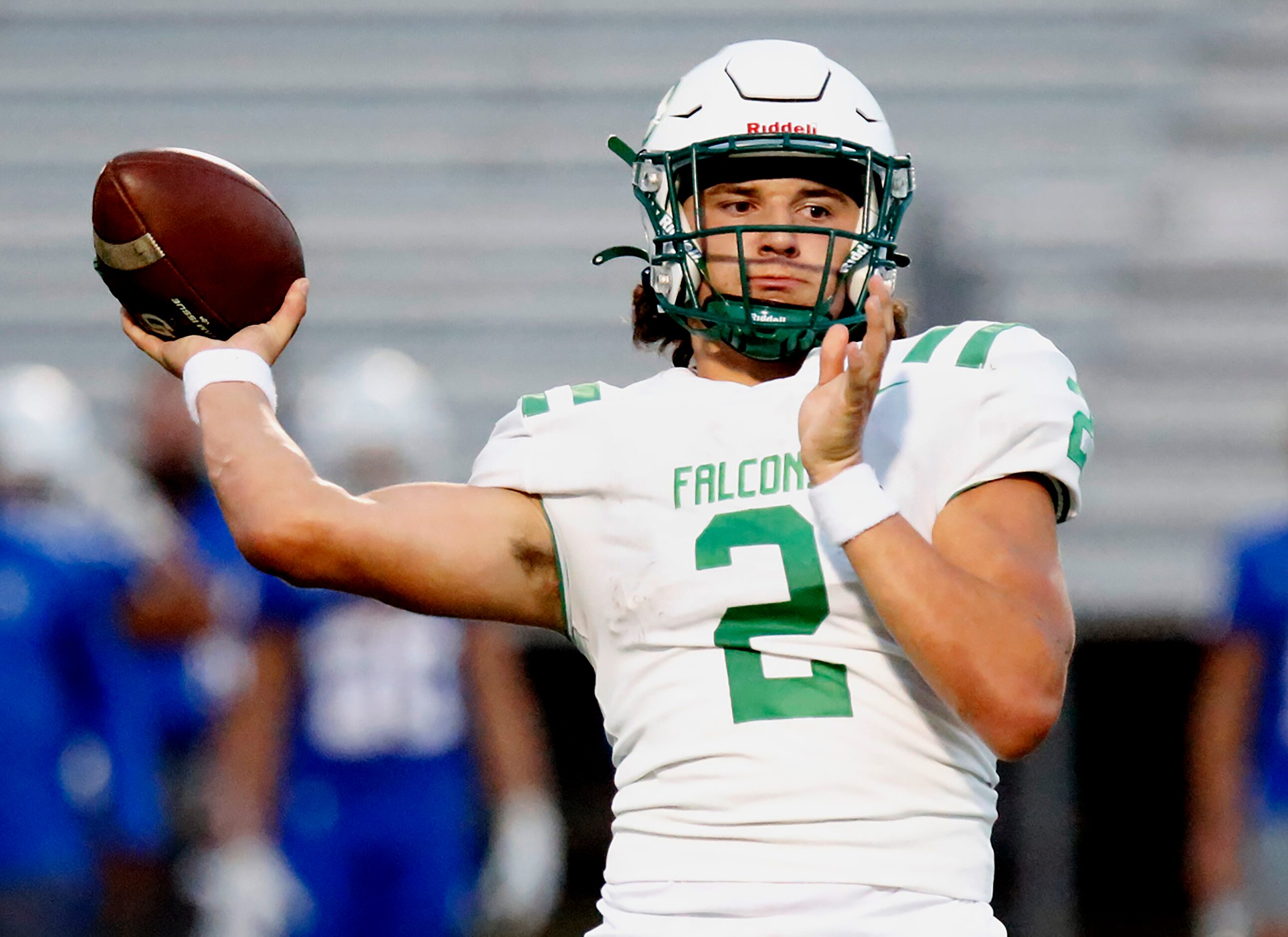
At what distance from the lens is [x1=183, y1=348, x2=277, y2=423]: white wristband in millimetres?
2193

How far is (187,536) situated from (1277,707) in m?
2.97

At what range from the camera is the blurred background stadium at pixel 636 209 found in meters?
6.52

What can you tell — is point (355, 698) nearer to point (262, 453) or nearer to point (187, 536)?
point (187, 536)

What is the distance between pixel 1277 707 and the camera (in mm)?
4883

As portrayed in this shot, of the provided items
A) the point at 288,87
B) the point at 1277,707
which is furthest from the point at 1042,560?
the point at 288,87

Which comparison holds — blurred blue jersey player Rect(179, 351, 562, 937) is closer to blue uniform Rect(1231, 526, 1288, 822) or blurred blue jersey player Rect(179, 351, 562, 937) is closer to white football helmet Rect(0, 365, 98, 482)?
white football helmet Rect(0, 365, 98, 482)

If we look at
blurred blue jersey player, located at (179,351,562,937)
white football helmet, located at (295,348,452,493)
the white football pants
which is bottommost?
blurred blue jersey player, located at (179,351,562,937)

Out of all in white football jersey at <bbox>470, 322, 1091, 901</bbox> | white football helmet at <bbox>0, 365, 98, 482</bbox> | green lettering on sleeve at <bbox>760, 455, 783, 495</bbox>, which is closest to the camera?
white football jersey at <bbox>470, 322, 1091, 901</bbox>

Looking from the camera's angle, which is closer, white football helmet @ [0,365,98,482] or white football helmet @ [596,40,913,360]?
white football helmet @ [596,40,913,360]

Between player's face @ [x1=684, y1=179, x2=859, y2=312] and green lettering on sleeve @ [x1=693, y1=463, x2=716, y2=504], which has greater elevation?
player's face @ [x1=684, y1=179, x2=859, y2=312]

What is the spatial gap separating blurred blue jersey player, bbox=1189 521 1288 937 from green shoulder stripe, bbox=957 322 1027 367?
2.93 meters

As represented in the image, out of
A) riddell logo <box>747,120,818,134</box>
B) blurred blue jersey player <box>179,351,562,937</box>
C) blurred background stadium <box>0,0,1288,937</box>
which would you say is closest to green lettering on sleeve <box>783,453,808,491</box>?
riddell logo <box>747,120,818,134</box>

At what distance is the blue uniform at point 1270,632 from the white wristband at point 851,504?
3.18 m

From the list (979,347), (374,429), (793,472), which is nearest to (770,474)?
(793,472)
